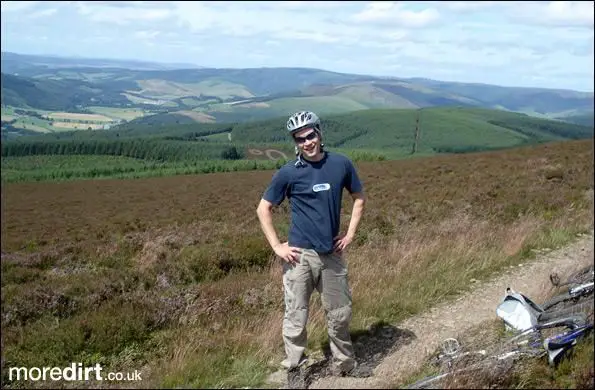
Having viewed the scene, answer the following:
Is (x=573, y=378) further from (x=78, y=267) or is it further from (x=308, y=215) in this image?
(x=78, y=267)

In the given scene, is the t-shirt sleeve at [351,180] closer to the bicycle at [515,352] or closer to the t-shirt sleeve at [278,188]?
the t-shirt sleeve at [278,188]

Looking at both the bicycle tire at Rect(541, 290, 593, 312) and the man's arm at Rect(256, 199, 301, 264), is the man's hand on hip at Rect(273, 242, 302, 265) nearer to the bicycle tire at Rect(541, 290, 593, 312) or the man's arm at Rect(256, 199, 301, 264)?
the man's arm at Rect(256, 199, 301, 264)

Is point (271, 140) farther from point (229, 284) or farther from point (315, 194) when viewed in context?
point (315, 194)

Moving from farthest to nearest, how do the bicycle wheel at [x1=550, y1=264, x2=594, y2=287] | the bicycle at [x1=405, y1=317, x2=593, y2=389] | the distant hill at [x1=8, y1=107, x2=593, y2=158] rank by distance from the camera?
the distant hill at [x1=8, y1=107, x2=593, y2=158], the bicycle wheel at [x1=550, y1=264, x2=594, y2=287], the bicycle at [x1=405, y1=317, x2=593, y2=389]

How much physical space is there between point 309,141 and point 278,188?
1.56 feet

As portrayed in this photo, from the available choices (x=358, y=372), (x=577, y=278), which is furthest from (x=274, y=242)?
(x=577, y=278)

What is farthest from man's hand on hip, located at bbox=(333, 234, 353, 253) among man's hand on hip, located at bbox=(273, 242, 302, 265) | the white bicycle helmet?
the white bicycle helmet

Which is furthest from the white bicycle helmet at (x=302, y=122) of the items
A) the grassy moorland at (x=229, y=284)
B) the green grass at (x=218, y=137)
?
the green grass at (x=218, y=137)

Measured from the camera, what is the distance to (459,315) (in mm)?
5910

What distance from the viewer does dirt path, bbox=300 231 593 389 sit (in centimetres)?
441

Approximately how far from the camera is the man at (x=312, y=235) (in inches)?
171

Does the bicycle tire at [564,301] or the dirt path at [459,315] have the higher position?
the bicycle tire at [564,301]

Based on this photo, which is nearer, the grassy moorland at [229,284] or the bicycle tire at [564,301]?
the grassy moorland at [229,284]

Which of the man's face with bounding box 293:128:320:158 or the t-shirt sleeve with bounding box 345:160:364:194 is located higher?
the man's face with bounding box 293:128:320:158
